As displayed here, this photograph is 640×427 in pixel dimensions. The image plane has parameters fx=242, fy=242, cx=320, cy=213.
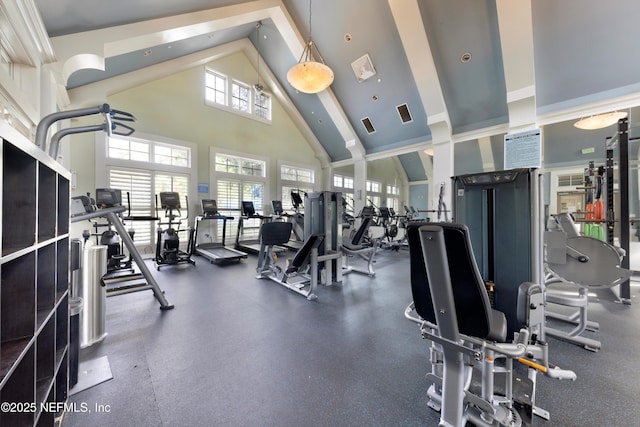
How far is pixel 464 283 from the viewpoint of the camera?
120cm

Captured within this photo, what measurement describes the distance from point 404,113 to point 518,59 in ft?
9.22

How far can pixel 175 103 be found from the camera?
643 centimetres

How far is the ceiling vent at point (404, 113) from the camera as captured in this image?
7.01 metres

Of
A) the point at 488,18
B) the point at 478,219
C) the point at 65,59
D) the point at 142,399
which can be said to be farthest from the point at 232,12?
the point at 142,399

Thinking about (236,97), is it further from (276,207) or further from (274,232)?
(274,232)

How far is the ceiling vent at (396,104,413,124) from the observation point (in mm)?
7007

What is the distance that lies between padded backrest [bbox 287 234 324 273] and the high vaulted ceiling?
4.17 metres

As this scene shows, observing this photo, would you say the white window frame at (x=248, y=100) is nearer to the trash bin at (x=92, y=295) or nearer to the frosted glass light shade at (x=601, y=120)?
the trash bin at (x=92, y=295)

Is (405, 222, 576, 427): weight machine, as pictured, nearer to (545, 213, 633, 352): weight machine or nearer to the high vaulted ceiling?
(545, 213, 633, 352): weight machine

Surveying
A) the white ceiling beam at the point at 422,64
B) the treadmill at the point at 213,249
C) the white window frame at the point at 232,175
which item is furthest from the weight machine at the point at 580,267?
the white window frame at the point at 232,175

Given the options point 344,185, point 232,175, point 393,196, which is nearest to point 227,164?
point 232,175

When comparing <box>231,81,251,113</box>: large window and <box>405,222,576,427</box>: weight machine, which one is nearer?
<box>405,222,576,427</box>: weight machine

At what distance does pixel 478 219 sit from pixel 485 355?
136 centimetres

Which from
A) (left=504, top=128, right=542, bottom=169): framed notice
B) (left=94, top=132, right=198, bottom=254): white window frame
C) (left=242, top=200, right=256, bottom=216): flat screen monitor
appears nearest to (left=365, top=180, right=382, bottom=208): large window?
(left=242, top=200, right=256, bottom=216): flat screen monitor
